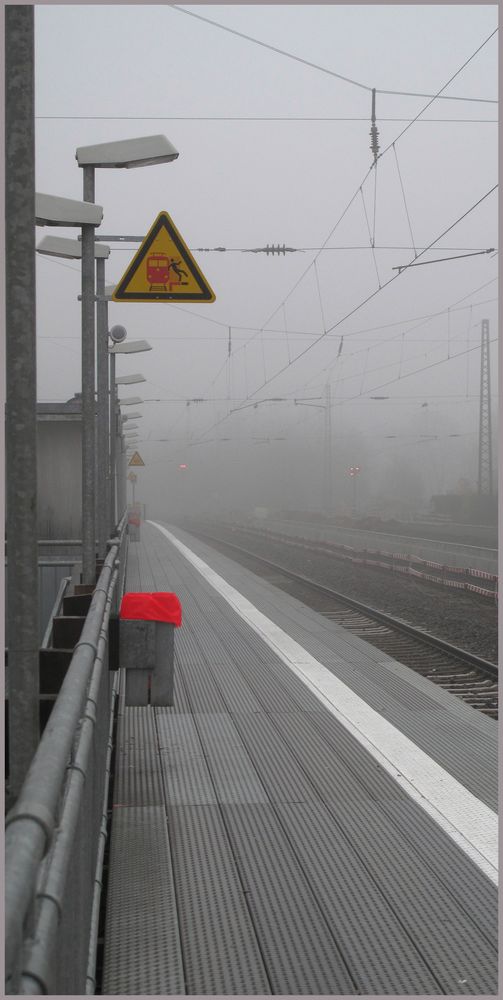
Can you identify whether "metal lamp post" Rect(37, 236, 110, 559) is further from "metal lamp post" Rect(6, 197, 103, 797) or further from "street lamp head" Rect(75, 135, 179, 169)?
"metal lamp post" Rect(6, 197, 103, 797)

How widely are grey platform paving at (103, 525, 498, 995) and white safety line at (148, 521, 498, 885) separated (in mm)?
85

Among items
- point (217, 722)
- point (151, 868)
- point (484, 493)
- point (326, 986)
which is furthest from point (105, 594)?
point (484, 493)

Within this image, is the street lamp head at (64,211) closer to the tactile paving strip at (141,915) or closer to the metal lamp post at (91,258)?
the metal lamp post at (91,258)

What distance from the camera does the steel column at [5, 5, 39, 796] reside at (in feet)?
11.3

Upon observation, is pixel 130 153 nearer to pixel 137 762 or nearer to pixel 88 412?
pixel 88 412

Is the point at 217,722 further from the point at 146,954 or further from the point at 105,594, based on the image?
the point at 146,954

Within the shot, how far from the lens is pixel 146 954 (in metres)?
3.90

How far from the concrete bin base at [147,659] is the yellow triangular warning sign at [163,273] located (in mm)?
2501

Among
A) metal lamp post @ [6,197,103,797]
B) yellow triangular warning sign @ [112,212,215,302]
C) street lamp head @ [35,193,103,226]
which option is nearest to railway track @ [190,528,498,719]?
yellow triangular warning sign @ [112,212,215,302]

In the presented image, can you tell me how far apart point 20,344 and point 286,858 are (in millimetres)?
2838

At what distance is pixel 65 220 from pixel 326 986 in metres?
6.91

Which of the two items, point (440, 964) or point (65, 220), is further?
point (65, 220)

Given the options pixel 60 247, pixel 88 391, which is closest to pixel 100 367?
pixel 60 247

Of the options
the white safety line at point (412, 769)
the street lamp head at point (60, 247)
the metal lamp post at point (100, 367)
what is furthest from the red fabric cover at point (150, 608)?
the street lamp head at point (60, 247)
